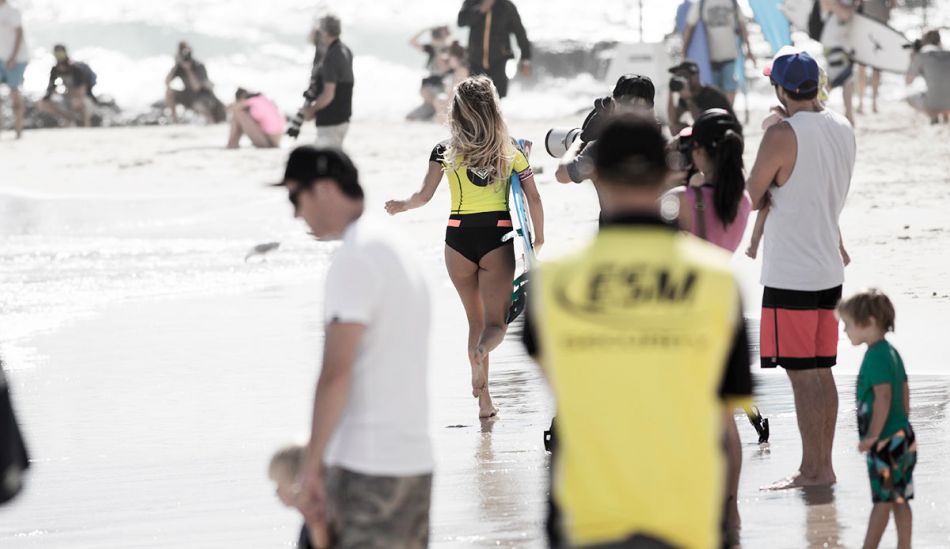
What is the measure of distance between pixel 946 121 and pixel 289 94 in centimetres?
1936

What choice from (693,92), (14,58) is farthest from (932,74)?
(14,58)

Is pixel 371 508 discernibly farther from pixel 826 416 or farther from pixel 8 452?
pixel 826 416

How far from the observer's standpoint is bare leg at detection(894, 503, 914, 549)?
17.7ft

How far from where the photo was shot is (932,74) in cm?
2091

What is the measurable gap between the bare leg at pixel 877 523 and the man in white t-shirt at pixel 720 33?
52.3ft

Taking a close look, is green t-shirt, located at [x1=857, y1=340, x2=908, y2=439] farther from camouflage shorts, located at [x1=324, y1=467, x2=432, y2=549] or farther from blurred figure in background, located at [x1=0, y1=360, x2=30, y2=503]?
blurred figure in background, located at [x1=0, y1=360, x2=30, y2=503]

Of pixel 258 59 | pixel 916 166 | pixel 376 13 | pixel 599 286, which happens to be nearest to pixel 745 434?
pixel 599 286

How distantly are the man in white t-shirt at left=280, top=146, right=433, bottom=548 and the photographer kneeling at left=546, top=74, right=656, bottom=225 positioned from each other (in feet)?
6.95

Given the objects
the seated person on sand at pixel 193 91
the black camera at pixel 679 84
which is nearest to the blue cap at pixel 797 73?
the black camera at pixel 679 84

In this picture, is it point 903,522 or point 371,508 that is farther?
point 903,522

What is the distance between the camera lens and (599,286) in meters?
3.27

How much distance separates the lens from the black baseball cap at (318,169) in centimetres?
412

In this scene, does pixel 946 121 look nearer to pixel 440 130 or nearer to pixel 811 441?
pixel 440 130

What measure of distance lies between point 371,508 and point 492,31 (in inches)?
609
